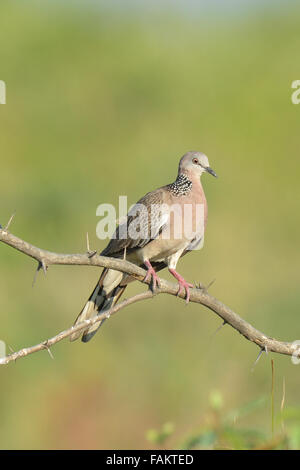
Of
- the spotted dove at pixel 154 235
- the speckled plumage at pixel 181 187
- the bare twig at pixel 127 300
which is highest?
the speckled plumage at pixel 181 187

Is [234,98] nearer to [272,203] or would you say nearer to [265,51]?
[265,51]

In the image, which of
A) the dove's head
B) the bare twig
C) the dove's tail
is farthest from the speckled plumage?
the bare twig

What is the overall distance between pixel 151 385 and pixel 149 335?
3.48ft

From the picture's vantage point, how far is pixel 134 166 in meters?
14.7

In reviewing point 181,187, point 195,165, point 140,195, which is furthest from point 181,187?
point 140,195

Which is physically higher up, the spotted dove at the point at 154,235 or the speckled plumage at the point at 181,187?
the speckled plumage at the point at 181,187

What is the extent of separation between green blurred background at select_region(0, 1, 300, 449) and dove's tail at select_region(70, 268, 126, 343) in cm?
92

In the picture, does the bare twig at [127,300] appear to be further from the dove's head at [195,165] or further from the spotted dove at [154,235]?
the dove's head at [195,165]

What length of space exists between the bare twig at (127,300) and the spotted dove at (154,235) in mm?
588

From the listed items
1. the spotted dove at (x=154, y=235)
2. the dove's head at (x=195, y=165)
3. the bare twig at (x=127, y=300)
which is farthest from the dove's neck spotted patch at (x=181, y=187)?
the bare twig at (x=127, y=300)

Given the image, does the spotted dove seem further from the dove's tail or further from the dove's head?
the dove's head

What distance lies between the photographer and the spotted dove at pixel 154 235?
5109 mm

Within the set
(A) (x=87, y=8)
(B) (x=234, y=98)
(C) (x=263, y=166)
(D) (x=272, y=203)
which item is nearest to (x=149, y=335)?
(D) (x=272, y=203)

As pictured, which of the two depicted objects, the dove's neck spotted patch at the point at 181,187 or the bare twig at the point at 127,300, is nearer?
the bare twig at the point at 127,300
